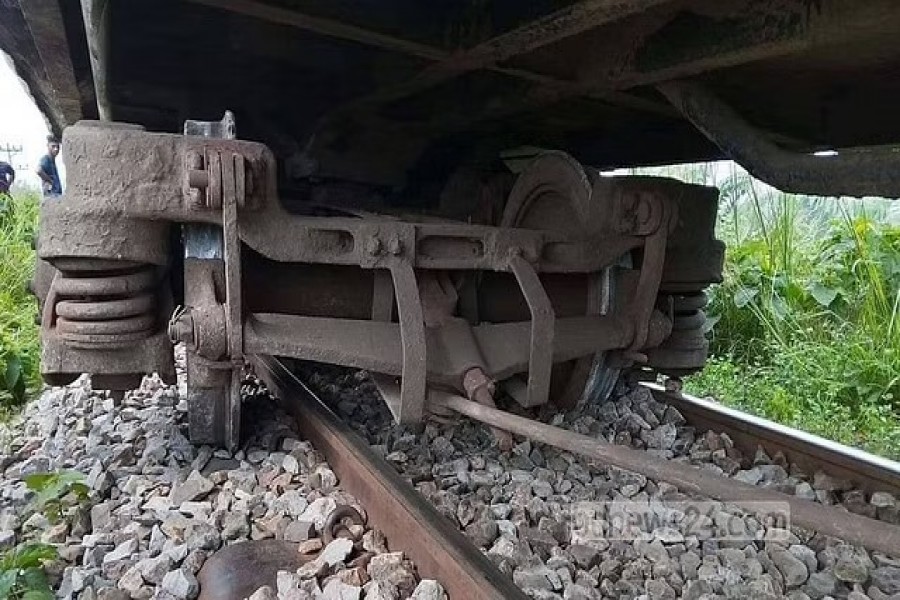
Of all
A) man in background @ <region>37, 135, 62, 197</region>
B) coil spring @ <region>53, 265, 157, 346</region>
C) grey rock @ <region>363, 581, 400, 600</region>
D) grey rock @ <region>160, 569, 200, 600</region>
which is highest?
man in background @ <region>37, 135, 62, 197</region>

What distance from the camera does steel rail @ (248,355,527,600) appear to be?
1514 millimetres

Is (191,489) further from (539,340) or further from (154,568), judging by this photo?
(539,340)

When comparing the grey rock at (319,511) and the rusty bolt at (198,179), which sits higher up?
the rusty bolt at (198,179)

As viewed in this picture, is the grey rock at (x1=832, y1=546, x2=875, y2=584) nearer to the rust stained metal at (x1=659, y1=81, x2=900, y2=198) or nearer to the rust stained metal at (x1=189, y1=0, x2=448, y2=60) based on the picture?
the rust stained metal at (x1=659, y1=81, x2=900, y2=198)

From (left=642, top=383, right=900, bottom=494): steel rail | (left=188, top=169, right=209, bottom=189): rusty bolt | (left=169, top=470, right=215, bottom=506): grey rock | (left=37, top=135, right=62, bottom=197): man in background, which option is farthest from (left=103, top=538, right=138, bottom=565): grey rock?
(left=37, top=135, right=62, bottom=197): man in background

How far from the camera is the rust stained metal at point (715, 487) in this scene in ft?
3.86

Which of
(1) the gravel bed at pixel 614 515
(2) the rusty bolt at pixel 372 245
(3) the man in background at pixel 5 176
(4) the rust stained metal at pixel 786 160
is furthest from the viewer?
(3) the man in background at pixel 5 176

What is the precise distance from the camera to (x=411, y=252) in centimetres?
220

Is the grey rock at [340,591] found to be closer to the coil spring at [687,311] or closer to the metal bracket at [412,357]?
the metal bracket at [412,357]

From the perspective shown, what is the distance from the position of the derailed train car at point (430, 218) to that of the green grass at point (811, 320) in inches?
63.0

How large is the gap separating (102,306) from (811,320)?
495 cm

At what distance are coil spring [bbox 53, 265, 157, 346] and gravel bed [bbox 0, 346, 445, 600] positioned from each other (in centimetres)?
42

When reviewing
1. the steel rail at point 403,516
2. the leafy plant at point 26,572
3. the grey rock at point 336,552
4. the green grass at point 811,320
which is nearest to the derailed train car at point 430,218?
the steel rail at point 403,516

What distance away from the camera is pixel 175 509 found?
2.03 metres
